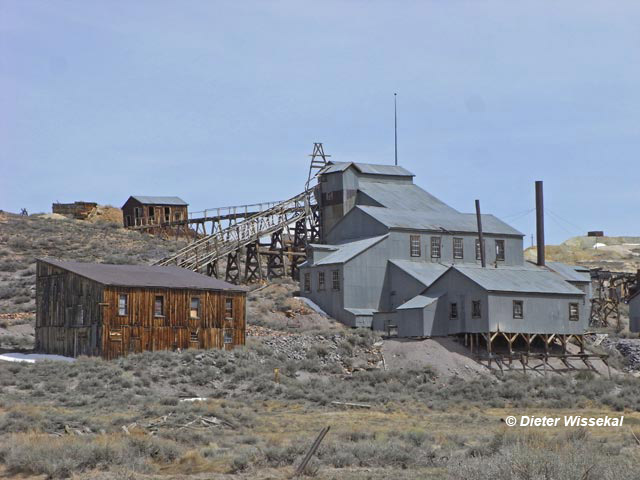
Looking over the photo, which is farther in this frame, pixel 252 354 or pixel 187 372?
pixel 252 354

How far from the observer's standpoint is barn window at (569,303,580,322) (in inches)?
2420

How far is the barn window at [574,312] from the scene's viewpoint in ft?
202

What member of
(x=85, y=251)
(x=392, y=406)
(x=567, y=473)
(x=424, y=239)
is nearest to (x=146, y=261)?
(x=85, y=251)

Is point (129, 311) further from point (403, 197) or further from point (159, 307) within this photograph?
point (403, 197)

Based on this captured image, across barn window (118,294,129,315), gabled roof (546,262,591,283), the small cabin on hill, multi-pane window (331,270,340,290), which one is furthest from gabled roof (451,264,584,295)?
the small cabin on hill

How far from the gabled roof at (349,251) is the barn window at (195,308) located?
45.4 feet

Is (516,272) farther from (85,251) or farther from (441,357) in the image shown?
(85,251)

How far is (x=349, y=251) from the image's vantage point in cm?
6688

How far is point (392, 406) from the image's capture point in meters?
43.5

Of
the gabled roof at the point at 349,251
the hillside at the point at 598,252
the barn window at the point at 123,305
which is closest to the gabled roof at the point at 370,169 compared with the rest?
the gabled roof at the point at 349,251

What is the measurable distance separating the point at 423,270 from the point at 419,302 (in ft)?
18.8

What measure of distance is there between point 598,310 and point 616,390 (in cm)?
3041

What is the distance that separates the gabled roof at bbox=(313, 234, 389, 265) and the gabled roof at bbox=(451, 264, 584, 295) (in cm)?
600

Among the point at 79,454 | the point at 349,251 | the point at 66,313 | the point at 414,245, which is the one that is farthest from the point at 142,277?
the point at 79,454
